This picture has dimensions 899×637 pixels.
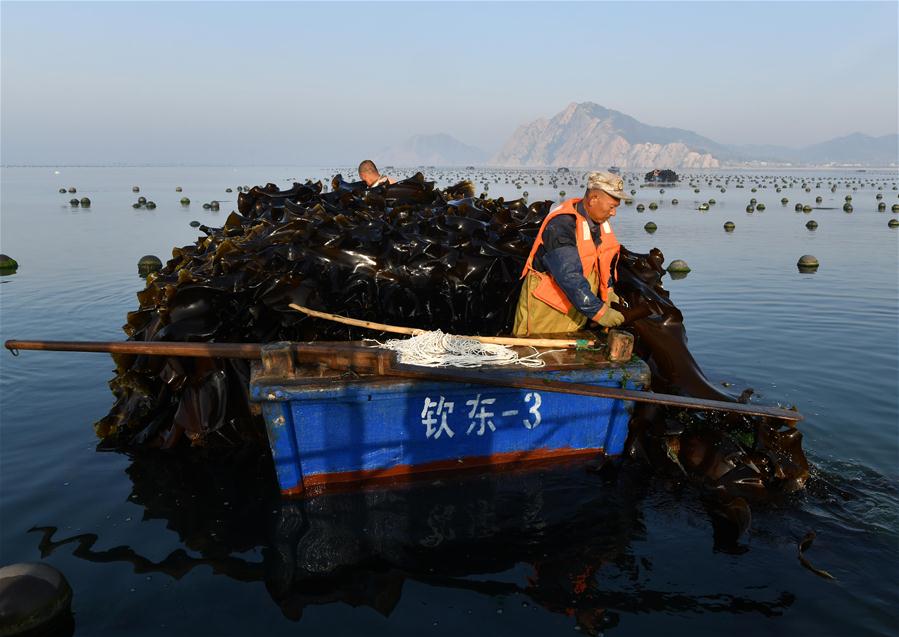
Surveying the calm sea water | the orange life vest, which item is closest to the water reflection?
the calm sea water

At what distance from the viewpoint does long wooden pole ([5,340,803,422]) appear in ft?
14.8

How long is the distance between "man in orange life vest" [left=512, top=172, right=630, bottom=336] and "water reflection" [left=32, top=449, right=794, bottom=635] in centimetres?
148

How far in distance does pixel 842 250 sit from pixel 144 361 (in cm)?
2202

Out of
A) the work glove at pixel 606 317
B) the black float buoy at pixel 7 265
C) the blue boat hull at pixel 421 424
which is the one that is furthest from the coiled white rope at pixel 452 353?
the black float buoy at pixel 7 265

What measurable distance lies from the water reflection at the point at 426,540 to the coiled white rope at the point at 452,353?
1194 millimetres

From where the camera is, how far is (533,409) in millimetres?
5102

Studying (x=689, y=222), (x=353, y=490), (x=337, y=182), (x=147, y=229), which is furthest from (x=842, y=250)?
(x=147, y=229)

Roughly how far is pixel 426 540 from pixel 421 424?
934 mm

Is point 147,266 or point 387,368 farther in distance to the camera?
point 147,266

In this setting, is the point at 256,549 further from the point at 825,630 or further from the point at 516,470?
the point at 825,630

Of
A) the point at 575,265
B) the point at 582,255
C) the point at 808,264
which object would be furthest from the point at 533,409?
the point at 808,264

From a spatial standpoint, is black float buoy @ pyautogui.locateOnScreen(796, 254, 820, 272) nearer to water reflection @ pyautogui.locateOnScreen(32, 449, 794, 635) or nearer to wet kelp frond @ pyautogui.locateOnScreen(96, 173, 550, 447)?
wet kelp frond @ pyautogui.locateOnScreen(96, 173, 550, 447)

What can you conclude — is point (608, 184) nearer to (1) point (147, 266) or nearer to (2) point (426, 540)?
(2) point (426, 540)

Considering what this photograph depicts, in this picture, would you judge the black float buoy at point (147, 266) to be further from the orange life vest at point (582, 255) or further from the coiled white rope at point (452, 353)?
the orange life vest at point (582, 255)
